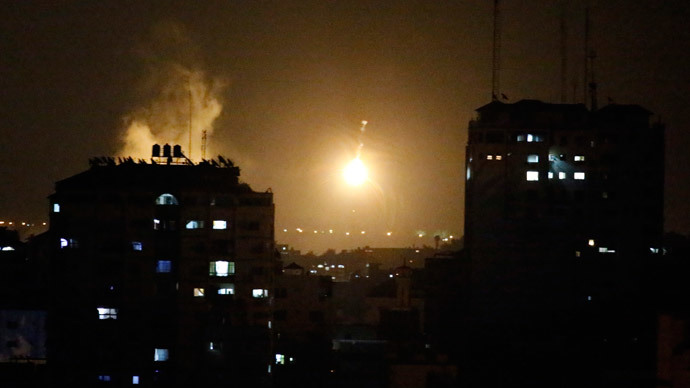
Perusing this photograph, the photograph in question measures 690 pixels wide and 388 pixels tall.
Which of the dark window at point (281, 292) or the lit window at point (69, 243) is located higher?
the lit window at point (69, 243)

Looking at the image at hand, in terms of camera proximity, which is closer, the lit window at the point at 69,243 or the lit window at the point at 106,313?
the lit window at the point at 106,313

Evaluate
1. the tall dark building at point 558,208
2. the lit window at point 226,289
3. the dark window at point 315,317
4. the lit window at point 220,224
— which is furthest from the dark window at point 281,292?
the tall dark building at point 558,208

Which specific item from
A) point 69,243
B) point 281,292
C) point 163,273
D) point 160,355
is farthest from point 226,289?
point 69,243

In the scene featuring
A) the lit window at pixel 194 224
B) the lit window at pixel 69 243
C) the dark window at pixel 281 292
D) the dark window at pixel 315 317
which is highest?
the lit window at pixel 194 224

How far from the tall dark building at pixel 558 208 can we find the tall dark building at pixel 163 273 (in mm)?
10560

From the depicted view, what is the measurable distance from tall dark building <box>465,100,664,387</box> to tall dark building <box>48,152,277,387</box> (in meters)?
10.6

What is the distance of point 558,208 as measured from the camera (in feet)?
145

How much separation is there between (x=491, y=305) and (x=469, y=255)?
221cm

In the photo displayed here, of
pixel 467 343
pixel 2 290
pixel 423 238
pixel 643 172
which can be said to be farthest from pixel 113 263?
pixel 423 238

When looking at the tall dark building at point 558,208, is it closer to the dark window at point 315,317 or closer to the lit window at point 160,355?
the dark window at point 315,317

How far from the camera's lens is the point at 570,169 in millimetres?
43656

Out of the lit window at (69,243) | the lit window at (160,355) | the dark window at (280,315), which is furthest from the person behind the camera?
the dark window at (280,315)

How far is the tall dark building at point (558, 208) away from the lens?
43.2 metres

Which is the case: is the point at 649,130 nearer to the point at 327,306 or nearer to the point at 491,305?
the point at 491,305
